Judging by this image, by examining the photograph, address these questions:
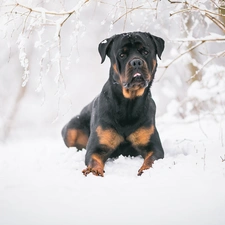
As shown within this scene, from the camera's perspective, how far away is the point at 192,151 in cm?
394

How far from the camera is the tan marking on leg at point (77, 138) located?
491 cm

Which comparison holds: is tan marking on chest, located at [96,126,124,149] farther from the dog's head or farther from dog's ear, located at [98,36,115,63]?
dog's ear, located at [98,36,115,63]

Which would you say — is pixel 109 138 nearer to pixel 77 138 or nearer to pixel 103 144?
pixel 103 144

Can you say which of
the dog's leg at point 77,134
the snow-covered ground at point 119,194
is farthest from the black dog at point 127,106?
the dog's leg at point 77,134

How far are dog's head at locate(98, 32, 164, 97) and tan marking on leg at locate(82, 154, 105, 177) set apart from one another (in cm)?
73

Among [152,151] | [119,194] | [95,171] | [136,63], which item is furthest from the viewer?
[152,151]

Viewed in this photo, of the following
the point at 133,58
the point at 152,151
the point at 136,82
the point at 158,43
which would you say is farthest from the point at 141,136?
the point at 158,43

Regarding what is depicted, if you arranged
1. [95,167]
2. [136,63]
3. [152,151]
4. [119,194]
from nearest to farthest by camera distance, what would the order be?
[119,194]
[95,167]
[136,63]
[152,151]

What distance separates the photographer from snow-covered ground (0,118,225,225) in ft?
7.30

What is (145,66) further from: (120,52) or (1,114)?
(1,114)

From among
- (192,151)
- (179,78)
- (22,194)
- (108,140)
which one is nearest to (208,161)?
(192,151)

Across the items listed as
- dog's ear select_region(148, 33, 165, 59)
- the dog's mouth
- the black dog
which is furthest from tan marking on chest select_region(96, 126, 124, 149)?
dog's ear select_region(148, 33, 165, 59)

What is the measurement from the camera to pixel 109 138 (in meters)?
3.79

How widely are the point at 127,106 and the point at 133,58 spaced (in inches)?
20.6
